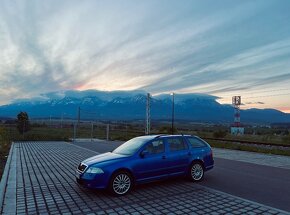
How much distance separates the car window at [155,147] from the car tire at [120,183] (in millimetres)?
992

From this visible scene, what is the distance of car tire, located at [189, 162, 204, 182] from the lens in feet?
31.0

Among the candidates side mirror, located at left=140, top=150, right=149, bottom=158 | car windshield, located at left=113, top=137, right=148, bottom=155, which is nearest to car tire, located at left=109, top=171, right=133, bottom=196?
side mirror, located at left=140, top=150, right=149, bottom=158

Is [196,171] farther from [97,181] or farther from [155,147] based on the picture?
[97,181]

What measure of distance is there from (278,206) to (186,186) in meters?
2.67

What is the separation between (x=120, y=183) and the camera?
26.2ft

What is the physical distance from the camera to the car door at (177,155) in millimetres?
9038

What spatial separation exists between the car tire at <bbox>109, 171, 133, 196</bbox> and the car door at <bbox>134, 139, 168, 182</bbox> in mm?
278

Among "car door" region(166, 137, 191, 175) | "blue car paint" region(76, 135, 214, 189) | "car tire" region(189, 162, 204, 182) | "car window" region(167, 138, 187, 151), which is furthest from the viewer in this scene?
"car tire" region(189, 162, 204, 182)

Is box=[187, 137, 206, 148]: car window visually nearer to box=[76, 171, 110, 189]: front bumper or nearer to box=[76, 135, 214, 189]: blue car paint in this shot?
box=[76, 135, 214, 189]: blue car paint

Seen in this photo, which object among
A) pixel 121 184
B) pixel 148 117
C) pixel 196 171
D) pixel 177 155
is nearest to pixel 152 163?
pixel 177 155

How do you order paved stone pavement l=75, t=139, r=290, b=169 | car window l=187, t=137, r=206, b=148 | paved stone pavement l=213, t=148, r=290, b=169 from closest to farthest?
car window l=187, t=137, r=206, b=148 < paved stone pavement l=213, t=148, r=290, b=169 < paved stone pavement l=75, t=139, r=290, b=169

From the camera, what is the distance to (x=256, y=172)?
11.5 metres

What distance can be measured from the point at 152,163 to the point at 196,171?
176cm

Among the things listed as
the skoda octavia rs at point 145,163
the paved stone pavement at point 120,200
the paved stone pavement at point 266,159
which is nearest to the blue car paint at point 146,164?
the skoda octavia rs at point 145,163
